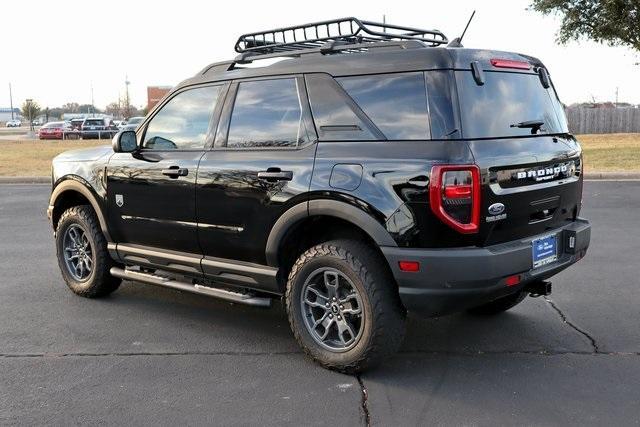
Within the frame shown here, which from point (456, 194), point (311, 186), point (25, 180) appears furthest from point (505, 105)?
point (25, 180)

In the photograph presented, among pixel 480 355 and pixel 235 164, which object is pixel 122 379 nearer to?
pixel 235 164

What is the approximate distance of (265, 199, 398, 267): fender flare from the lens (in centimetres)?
369

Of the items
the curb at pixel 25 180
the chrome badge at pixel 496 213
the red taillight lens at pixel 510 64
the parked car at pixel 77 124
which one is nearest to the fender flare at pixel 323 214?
the chrome badge at pixel 496 213

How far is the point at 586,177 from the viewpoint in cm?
1479

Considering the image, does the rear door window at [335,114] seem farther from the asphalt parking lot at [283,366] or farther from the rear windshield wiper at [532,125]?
the asphalt parking lot at [283,366]

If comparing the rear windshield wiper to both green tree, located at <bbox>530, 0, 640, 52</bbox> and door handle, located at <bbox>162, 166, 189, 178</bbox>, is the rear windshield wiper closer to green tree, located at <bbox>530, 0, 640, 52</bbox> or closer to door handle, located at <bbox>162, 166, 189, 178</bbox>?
door handle, located at <bbox>162, 166, 189, 178</bbox>

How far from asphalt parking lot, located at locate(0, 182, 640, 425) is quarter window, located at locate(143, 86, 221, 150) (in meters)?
1.39

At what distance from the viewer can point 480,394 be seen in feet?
12.2

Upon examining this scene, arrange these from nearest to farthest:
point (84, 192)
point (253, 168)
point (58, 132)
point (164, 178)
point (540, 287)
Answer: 1. point (540, 287)
2. point (253, 168)
3. point (164, 178)
4. point (84, 192)
5. point (58, 132)

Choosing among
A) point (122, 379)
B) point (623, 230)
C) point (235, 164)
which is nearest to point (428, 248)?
point (235, 164)

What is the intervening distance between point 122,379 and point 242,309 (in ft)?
5.11

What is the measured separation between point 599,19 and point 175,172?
65.0 feet

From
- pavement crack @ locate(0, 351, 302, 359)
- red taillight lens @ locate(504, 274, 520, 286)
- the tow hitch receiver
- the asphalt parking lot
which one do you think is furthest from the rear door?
the tow hitch receiver

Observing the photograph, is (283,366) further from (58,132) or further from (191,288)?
(58,132)
